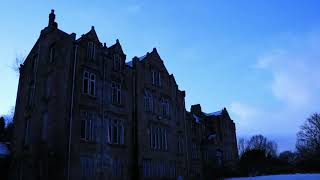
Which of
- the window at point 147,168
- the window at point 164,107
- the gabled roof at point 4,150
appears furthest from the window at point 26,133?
the window at point 164,107

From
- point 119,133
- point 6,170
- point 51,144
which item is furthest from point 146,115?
point 6,170

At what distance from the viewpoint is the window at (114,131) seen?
30.0 m

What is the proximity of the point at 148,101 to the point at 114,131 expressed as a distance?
6912 millimetres

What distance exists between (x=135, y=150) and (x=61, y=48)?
12.2 metres

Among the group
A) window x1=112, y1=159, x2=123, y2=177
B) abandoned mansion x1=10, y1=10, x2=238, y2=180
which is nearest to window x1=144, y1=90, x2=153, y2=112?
abandoned mansion x1=10, y1=10, x2=238, y2=180

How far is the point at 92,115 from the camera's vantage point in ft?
95.2

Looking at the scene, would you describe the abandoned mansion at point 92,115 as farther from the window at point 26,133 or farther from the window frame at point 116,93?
the window frame at point 116,93

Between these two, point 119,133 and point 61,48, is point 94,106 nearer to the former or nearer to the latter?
point 119,133

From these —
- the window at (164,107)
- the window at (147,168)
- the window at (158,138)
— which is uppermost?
the window at (164,107)

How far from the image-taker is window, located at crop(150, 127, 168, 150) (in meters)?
35.7

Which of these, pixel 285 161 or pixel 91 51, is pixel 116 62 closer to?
pixel 91 51

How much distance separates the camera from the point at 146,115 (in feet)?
116

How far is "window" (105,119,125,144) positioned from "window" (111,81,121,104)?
6.83 ft

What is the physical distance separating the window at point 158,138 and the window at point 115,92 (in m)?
5.74
